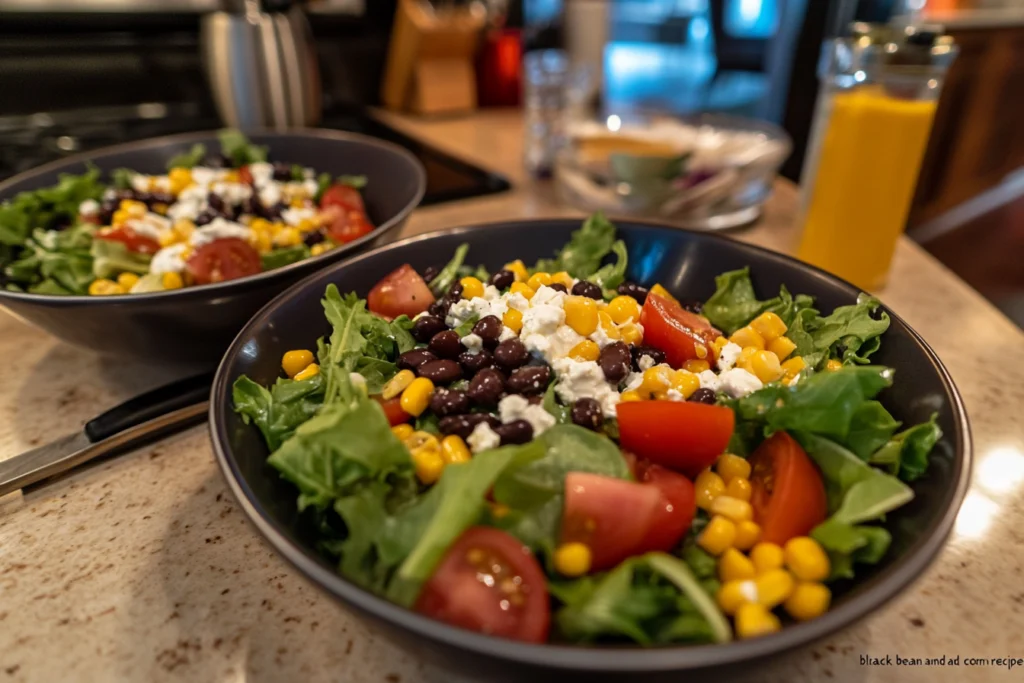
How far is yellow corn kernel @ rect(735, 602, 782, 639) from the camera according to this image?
0.74 m

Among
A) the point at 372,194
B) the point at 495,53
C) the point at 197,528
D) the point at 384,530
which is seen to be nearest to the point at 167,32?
the point at 495,53

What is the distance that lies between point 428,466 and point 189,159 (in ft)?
5.23

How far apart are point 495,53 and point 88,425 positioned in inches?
122

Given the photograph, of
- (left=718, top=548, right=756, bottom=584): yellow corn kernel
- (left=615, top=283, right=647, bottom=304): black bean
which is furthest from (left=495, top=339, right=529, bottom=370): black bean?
(left=718, top=548, right=756, bottom=584): yellow corn kernel

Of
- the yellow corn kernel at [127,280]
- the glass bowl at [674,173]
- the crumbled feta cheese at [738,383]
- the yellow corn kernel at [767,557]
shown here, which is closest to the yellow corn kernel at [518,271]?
the crumbled feta cheese at [738,383]

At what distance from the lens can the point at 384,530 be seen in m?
0.83

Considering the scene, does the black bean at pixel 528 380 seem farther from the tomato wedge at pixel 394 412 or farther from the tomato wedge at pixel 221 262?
the tomato wedge at pixel 221 262

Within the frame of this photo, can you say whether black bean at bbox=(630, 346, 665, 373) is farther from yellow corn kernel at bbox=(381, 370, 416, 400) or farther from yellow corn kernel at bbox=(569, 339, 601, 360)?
yellow corn kernel at bbox=(381, 370, 416, 400)

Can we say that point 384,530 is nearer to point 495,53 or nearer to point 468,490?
point 468,490

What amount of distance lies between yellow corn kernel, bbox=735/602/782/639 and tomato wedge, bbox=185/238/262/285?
1197 millimetres

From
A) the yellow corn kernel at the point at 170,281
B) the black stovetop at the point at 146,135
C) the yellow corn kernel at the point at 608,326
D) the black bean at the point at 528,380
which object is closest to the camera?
the black bean at the point at 528,380

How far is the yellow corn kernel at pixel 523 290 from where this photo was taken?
4.02 ft

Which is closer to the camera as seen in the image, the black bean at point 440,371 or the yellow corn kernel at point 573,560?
the yellow corn kernel at point 573,560

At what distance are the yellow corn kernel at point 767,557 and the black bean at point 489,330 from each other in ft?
1.69
